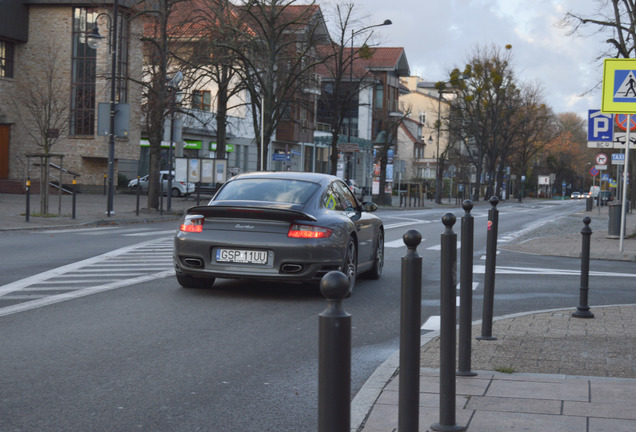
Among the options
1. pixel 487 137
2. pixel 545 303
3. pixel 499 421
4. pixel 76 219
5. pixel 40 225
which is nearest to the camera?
pixel 499 421

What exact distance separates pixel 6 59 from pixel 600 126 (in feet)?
119

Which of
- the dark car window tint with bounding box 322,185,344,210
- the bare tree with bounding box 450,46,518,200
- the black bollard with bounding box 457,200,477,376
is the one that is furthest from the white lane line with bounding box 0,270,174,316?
the bare tree with bounding box 450,46,518,200

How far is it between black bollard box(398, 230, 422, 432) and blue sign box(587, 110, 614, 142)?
700 inches

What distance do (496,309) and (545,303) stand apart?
0.83m

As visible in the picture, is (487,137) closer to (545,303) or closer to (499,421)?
(545,303)

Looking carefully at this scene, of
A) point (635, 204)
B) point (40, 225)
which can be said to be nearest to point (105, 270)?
point (40, 225)

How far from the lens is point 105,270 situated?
1231 centimetres

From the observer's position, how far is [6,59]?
1881 inches

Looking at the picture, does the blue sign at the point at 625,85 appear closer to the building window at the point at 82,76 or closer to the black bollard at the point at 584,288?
the black bollard at the point at 584,288

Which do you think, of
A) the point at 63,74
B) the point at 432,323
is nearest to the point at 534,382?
the point at 432,323

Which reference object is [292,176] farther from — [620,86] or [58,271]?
[620,86]

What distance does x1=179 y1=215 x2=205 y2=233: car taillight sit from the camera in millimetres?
10000

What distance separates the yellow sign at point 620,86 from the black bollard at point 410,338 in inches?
479

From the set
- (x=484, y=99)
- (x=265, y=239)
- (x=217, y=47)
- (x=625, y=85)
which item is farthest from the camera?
(x=484, y=99)
